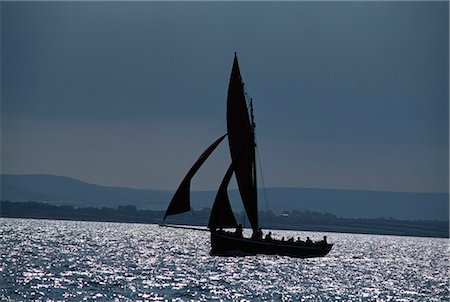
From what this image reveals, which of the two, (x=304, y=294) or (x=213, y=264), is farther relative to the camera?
(x=213, y=264)

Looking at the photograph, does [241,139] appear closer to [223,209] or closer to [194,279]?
[223,209]

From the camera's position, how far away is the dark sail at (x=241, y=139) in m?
98.6

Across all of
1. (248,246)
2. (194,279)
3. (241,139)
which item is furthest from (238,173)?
(194,279)

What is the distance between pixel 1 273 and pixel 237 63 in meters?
38.7

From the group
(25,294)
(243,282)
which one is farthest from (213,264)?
(25,294)

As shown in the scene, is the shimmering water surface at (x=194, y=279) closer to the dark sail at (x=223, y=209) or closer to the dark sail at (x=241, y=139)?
the dark sail at (x=223, y=209)

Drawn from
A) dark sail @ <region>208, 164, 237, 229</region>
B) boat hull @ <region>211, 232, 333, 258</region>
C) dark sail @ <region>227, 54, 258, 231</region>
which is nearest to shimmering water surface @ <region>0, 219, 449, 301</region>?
boat hull @ <region>211, 232, 333, 258</region>

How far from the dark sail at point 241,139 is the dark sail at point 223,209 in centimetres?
299

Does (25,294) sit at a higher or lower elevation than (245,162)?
lower

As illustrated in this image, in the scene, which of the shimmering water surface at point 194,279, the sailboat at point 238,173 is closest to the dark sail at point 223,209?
the sailboat at point 238,173

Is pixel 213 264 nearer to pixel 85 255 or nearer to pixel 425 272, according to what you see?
pixel 85 255

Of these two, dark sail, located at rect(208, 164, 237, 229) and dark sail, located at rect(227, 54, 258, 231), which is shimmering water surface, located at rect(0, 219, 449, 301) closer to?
dark sail, located at rect(208, 164, 237, 229)

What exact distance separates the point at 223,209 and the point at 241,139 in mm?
8977

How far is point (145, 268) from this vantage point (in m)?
90.8
